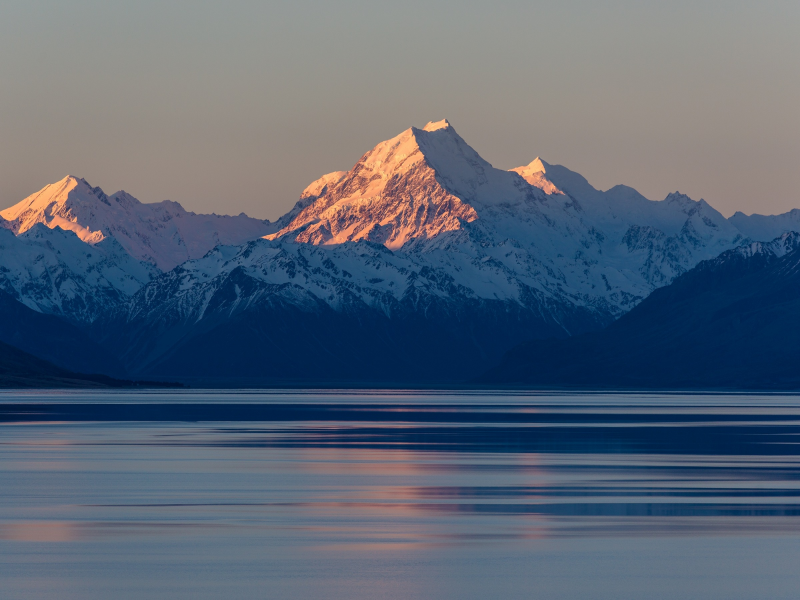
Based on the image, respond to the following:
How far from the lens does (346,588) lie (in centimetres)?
4419

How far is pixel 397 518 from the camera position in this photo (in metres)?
60.0

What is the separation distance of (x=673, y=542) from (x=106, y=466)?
128ft

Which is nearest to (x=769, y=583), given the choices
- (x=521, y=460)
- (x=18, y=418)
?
(x=521, y=460)

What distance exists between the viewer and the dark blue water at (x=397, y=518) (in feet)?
149

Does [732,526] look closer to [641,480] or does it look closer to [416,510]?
[416,510]

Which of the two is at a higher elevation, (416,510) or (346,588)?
(416,510)

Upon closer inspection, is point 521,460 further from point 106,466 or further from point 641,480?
point 106,466

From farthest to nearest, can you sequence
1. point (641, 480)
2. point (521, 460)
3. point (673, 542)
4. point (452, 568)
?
point (521, 460) → point (641, 480) → point (673, 542) → point (452, 568)

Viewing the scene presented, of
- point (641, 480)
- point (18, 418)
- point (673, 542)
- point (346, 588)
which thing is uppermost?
point (18, 418)

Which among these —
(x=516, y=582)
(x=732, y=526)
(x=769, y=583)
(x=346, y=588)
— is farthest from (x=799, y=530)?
(x=346, y=588)

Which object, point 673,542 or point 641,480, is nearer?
point 673,542

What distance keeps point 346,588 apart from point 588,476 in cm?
3637

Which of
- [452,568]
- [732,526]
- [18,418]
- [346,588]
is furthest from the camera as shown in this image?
[18,418]

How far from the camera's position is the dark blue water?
4547cm
